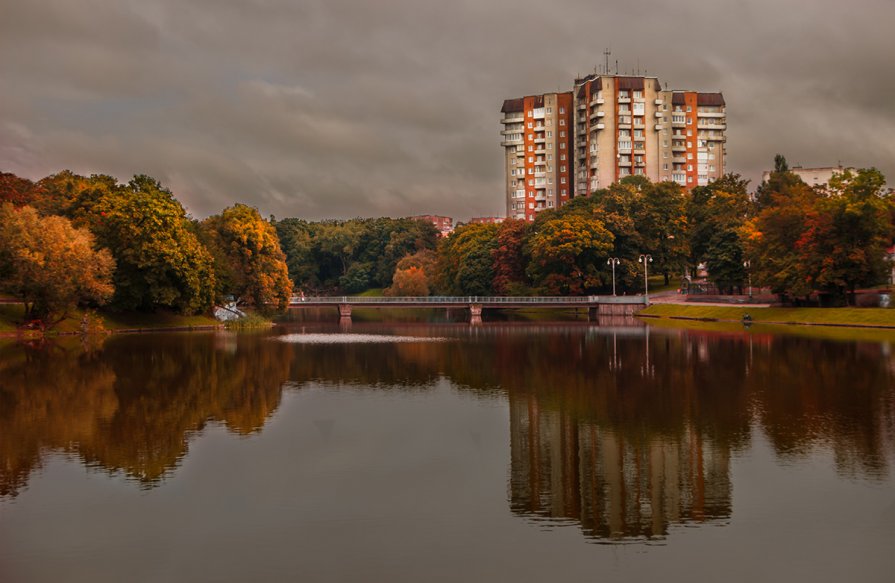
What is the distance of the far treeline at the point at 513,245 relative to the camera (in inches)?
2847

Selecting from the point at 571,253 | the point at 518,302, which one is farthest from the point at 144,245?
the point at 571,253

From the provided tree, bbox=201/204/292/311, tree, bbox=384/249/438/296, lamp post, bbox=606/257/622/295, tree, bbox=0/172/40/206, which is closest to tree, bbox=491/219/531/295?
lamp post, bbox=606/257/622/295

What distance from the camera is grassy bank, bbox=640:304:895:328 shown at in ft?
252

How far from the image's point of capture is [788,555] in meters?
14.9

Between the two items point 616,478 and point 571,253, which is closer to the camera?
point 616,478

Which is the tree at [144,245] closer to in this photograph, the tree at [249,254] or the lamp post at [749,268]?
the tree at [249,254]

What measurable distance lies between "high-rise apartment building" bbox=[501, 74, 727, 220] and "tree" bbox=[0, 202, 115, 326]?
389 feet

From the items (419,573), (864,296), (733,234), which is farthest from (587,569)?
(733,234)

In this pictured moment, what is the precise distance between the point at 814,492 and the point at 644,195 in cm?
12324

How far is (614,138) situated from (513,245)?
57.2 meters

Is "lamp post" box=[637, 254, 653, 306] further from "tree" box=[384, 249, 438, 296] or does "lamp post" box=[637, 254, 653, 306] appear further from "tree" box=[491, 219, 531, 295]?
"tree" box=[384, 249, 438, 296]

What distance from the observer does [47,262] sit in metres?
69.5

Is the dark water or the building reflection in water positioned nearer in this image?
the dark water

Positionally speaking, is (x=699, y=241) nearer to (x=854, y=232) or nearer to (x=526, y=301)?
(x=526, y=301)
